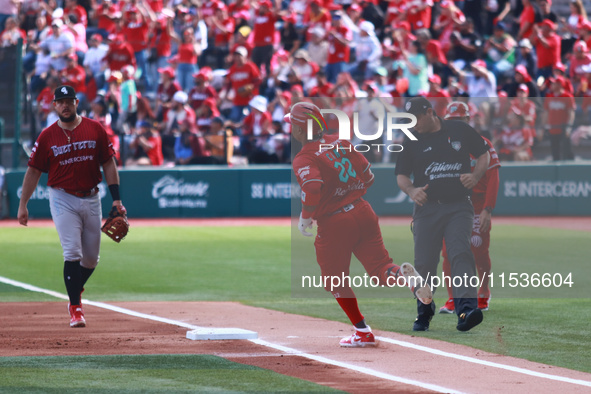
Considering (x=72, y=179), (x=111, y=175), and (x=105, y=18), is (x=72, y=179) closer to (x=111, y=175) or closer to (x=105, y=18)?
(x=111, y=175)

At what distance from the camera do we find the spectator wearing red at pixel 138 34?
78.8ft

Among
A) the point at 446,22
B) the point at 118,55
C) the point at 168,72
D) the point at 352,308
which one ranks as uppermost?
the point at 446,22

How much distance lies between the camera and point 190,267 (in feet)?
46.6

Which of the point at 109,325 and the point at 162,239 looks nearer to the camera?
the point at 109,325

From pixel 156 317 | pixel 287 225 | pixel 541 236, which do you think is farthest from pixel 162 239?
pixel 156 317

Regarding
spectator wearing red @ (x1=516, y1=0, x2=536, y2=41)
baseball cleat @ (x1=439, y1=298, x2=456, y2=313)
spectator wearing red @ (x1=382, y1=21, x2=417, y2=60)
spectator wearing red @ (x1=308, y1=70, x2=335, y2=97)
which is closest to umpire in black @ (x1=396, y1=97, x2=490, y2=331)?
baseball cleat @ (x1=439, y1=298, x2=456, y2=313)

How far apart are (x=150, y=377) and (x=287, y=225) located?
45.6 feet

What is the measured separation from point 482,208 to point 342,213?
2.63m

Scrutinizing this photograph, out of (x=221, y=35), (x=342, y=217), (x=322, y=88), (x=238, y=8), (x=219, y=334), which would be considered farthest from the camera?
(x=238, y=8)

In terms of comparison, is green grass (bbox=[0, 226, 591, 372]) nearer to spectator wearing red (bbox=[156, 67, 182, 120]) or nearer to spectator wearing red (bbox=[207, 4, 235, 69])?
spectator wearing red (bbox=[156, 67, 182, 120])

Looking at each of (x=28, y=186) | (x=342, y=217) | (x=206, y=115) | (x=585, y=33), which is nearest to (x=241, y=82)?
(x=206, y=115)

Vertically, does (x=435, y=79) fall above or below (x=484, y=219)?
above

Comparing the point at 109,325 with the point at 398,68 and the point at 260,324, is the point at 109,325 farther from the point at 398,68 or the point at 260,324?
the point at 398,68

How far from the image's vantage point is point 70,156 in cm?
918
